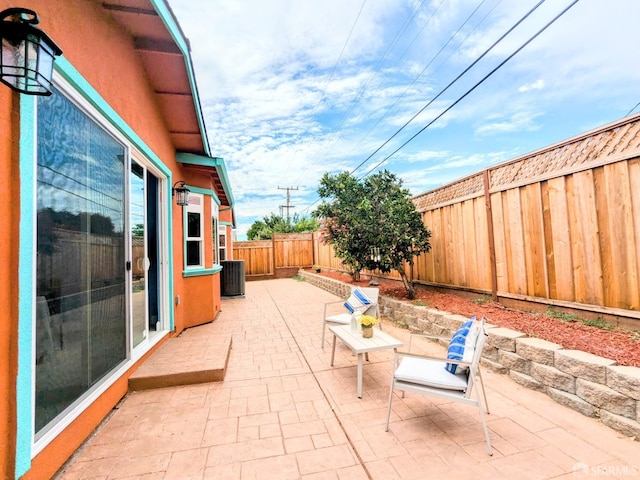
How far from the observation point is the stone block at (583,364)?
2.34m

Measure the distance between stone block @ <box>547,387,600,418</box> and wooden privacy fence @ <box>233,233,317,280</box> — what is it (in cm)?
1330

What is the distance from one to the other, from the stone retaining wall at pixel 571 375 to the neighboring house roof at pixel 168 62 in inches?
185

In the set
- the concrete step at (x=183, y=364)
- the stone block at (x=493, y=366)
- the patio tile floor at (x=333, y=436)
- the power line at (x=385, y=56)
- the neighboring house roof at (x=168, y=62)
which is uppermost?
the power line at (x=385, y=56)

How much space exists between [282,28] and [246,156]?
6.59m

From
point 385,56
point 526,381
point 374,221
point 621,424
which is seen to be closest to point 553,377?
point 526,381

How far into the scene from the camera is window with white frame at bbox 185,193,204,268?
5.70m

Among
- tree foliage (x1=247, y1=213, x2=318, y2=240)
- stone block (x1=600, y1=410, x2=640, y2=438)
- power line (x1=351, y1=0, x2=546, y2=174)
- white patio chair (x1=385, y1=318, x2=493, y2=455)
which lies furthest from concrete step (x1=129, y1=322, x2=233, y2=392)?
tree foliage (x1=247, y1=213, x2=318, y2=240)

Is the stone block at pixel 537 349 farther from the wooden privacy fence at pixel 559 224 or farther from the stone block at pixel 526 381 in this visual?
the wooden privacy fence at pixel 559 224

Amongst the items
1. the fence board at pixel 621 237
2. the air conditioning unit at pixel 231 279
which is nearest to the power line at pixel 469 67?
the fence board at pixel 621 237

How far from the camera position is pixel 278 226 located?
31969mm

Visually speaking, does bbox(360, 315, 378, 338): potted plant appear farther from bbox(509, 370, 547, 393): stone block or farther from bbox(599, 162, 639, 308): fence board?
bbox(599, 162, 639, 308): fence board

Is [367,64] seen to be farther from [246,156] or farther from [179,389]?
[179,389]

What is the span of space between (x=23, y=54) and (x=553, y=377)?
442cm

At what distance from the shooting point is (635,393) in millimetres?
2115
